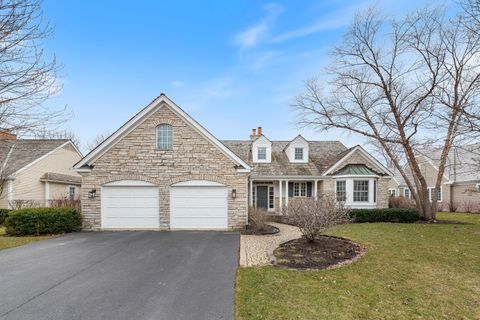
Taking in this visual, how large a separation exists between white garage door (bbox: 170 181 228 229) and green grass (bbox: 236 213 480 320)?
6.57 m

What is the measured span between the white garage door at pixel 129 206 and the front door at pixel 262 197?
896cm

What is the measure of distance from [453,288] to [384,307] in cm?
217

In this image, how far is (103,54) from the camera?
14.4 meters

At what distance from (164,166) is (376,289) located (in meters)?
10.4

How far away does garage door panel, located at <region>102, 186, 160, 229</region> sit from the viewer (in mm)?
13562

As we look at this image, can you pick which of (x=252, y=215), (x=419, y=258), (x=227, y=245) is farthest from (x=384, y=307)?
(x=252, y=215)

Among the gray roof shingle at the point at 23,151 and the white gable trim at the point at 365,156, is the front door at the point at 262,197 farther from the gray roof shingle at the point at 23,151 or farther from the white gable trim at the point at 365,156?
the gray roof shingle at the point at 23,151

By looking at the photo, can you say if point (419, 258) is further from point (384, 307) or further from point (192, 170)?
point (192, 170)

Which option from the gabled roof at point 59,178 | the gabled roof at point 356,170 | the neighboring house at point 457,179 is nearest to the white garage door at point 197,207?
the gabled roof at point 356,170

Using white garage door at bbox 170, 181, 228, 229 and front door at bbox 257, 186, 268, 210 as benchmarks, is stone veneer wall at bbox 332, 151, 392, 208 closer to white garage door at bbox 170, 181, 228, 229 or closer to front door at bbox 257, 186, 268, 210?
front door at bbox 257, 186, 268, 210

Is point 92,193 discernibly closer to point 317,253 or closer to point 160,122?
point 160,122

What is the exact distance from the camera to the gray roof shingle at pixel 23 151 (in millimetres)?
19547

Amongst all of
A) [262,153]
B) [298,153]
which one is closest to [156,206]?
[262,153]

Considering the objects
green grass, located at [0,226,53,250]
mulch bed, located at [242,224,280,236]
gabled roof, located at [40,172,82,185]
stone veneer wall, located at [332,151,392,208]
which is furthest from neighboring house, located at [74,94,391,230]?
gabled roof, located at [40,172,82,185]
